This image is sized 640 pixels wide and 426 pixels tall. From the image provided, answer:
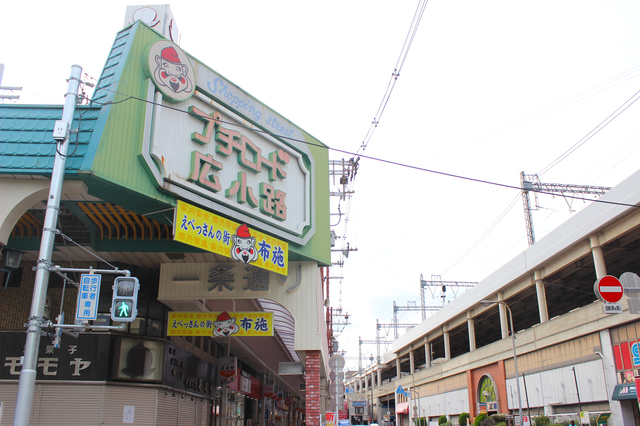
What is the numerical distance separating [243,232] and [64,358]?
21.9ft

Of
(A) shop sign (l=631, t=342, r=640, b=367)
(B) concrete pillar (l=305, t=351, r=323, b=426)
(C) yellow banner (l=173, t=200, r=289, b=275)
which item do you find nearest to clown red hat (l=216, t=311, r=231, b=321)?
(C) yellow banner (l=173, t=200, r=289, b=275)

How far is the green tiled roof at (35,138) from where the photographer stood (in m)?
11.1

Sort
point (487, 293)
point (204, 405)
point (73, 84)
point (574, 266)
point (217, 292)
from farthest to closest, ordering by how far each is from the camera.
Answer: point (487, 293) < point (574, 266) < point (204, 405) < point (217, 292) < point (73, 84)

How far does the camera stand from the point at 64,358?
14484mm

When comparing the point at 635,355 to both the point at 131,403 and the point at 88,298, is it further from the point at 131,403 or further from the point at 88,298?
the point at 88,298

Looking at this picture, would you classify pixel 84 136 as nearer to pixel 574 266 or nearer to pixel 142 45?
pixel 142 45

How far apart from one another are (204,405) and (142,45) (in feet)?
50.2

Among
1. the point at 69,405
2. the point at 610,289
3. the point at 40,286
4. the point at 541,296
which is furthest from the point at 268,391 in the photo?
the point at 40,286

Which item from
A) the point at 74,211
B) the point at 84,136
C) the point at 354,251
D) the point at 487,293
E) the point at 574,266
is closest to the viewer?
the point at 84,136

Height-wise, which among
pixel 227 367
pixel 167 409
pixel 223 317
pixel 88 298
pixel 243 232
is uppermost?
pixel 243 232

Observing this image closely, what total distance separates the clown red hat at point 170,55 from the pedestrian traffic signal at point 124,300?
6698 millimetres

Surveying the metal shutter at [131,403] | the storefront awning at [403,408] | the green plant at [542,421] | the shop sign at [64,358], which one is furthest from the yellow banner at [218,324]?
the storefront awning at [403,408]

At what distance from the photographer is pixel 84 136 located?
11.4m

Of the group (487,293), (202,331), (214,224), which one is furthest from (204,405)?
(487,293)
